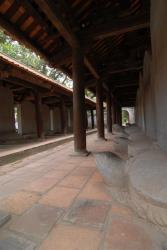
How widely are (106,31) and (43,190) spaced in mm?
3590

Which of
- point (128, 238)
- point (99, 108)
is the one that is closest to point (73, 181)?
point (128, 238)

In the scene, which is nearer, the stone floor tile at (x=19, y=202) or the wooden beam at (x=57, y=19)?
the stone floor tile at (x=19, y=202)

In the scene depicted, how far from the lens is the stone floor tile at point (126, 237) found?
1280 mm

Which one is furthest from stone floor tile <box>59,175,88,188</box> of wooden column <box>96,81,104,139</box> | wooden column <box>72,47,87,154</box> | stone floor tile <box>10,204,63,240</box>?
wooden column <box>96,81,104,139</box>

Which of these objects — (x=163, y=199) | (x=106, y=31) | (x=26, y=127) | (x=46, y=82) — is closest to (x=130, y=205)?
(x=163, y=199)

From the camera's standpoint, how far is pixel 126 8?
4.45m

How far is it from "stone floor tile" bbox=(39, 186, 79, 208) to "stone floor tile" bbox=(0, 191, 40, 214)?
0.41 feet

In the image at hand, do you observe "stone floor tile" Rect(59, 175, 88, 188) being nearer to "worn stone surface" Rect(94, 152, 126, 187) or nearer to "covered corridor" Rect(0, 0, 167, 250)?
"covered corridor" Rect(0, 0, 167, 250)

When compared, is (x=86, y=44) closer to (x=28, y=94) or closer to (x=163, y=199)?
(x=163, y=199)

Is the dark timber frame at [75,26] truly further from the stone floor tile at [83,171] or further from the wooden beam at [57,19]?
the stone floor tile at [83,171]

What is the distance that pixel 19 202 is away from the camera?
6.72 feet

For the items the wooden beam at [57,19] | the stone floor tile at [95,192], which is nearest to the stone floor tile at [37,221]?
the stone floor tile at [95,192]

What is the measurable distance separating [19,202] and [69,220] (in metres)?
0.69

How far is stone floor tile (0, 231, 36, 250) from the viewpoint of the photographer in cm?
133
